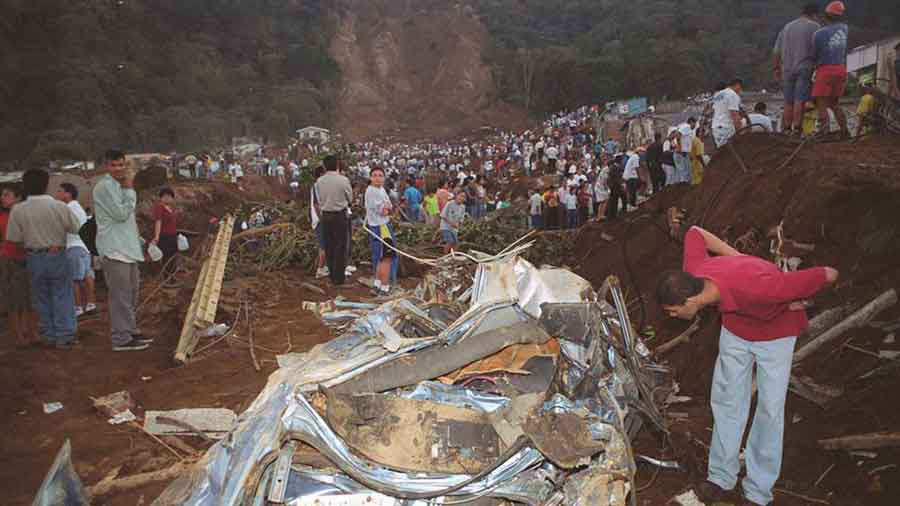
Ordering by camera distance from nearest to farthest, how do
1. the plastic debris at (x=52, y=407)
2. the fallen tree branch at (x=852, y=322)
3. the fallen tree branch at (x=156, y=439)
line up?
the fallen tree branch at (x=156, y=439)
the fallen tree branch at (x=852, y=322)
the plastic debris at (x=52, y=407)

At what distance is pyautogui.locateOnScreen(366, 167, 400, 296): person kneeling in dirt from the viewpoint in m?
7.35

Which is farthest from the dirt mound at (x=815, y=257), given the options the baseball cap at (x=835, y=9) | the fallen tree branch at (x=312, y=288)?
the fallen tree branch at (x=312, y=288)

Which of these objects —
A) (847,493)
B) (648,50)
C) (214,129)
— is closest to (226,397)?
(847,493)

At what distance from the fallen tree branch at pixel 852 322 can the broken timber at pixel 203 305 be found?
215 inches

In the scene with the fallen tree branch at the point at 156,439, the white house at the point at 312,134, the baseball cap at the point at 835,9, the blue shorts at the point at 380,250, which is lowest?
the fallen tree branch at the point at 156,439

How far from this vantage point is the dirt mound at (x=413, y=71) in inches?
2569

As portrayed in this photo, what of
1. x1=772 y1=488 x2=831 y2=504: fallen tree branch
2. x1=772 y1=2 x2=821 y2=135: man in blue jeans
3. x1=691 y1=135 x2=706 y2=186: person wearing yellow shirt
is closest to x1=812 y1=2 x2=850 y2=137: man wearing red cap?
x1=772 y1=2 x2=821 y2=135: man in blue jeans

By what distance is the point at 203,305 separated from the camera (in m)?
6.09

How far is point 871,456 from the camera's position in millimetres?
3486

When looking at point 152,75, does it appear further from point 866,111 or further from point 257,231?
point 866,111

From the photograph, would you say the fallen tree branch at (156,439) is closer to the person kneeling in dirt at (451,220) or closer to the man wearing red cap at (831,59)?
the person kneeling in dirt at (451,220)

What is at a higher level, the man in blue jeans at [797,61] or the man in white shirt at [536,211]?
the man in blue jeans at [797,61]

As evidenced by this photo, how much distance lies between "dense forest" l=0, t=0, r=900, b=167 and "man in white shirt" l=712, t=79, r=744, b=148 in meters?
34.6

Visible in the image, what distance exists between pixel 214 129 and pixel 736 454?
4744 centimetres
